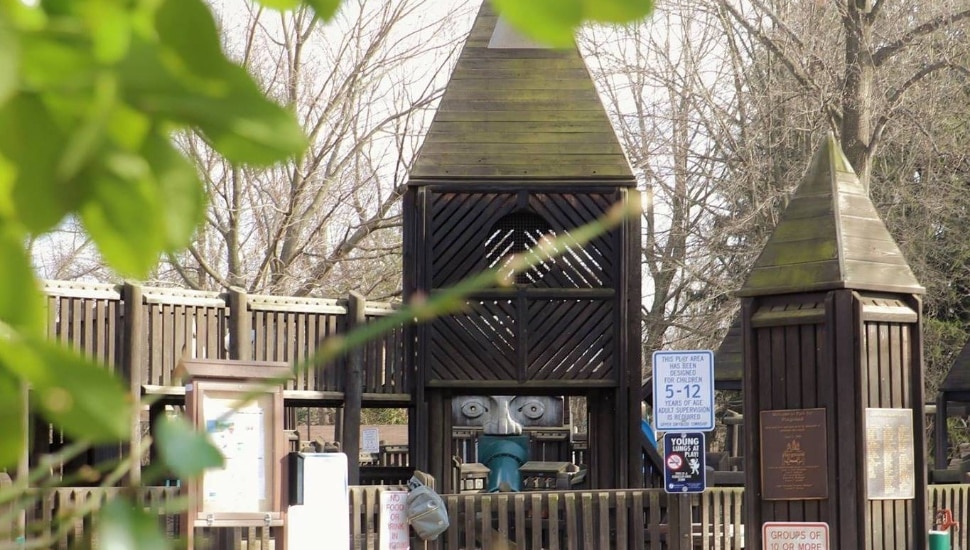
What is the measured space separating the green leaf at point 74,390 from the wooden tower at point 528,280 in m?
19.1

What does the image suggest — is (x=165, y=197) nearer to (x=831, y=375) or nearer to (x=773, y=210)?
(x=831, y=375)

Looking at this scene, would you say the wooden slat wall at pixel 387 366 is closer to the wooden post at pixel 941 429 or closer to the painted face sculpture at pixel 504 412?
the painted face sculpture at pixel 504 412

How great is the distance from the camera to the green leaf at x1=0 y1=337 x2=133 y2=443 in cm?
54

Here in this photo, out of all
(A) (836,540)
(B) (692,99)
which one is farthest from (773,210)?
(A) (836,540)

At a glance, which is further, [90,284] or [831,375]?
[90,284]

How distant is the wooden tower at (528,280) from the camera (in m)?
Answer: 20.1

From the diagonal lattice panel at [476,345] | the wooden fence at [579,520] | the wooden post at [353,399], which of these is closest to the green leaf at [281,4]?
the wooden fence at [579,520]

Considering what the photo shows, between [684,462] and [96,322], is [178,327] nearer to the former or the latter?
[96,322]

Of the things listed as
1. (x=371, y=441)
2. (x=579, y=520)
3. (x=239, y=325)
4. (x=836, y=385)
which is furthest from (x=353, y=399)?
(x=371, y=441)

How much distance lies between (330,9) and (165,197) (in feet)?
0.58

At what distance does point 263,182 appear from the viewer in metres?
30.5

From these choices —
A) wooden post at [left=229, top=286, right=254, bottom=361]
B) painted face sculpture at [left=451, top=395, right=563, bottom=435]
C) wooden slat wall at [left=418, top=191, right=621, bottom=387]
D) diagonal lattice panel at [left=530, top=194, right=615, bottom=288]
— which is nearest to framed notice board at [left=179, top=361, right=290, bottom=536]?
wooden post at [left=229, top=286, right=254, bottom=361]

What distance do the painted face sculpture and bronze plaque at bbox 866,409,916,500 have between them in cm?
992

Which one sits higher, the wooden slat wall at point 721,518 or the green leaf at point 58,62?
the green leaf at point 58,62
